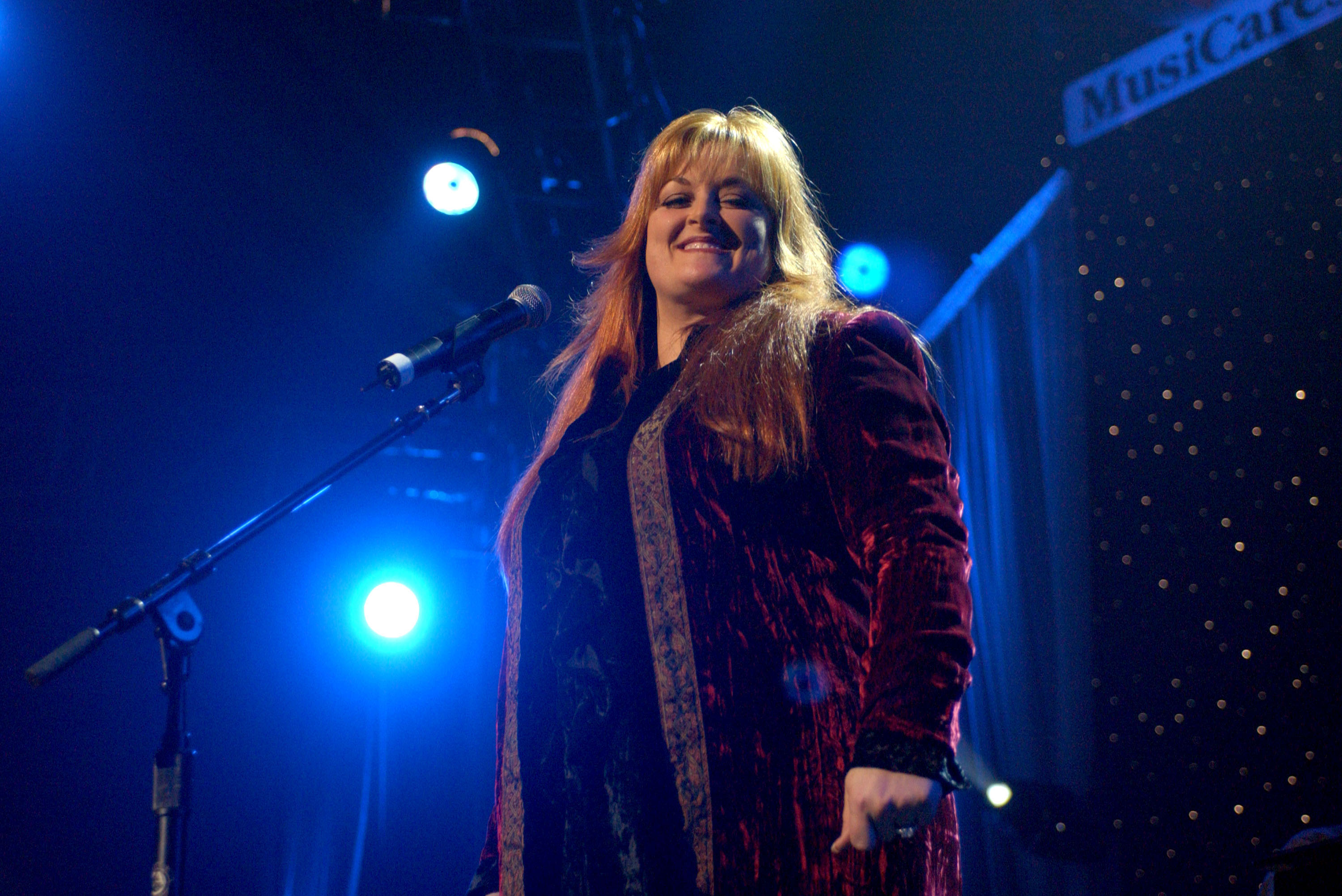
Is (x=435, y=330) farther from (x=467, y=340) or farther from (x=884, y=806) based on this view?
(x=884, y=806)

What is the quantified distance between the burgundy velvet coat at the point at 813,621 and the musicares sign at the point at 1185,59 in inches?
101

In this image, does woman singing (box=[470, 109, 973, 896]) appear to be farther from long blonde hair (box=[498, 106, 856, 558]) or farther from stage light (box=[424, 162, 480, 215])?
stage light (box=[424, 162, 480, 215])

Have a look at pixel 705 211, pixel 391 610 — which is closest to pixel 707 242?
pixel 705 211

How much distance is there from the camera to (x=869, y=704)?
Result: 94 cm

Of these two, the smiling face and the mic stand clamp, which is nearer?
the smiling face

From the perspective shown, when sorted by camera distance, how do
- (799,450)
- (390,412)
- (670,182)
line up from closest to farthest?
1. (799,450)
2. (670,182)
3. (390,412)

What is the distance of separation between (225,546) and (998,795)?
2.96m

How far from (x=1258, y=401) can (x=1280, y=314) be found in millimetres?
281

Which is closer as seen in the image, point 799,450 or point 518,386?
point 799,450

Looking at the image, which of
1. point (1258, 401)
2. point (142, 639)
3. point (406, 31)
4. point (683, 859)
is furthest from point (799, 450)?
point (406, 31)

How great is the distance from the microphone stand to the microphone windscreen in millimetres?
176

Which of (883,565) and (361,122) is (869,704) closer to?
(883,565)

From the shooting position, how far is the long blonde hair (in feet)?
3.96

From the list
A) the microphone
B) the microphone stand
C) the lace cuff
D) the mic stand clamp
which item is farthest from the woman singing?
the mic stand clamp
